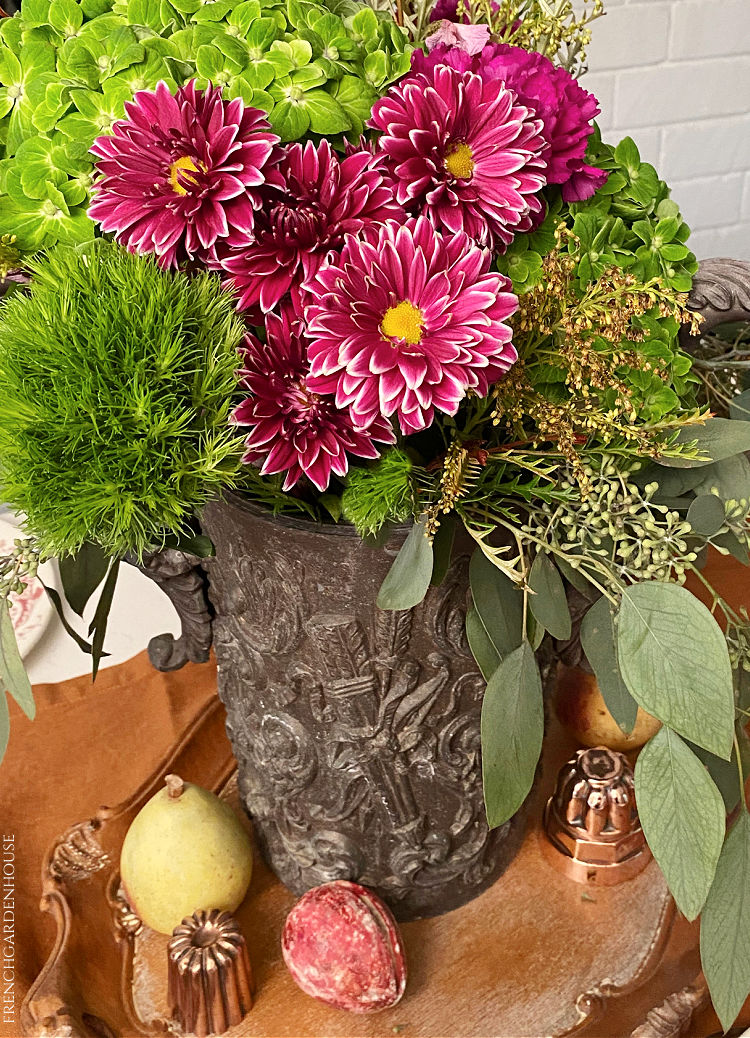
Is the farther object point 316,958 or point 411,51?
point 316,958

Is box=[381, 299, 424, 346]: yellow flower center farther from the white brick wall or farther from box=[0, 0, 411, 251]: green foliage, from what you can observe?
the white brick wall

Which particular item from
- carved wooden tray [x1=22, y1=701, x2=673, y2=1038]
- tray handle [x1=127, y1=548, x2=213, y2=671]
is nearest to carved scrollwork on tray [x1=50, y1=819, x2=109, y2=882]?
carved wooden tray [x1=22, y1=701, x2=673, y2=1038]

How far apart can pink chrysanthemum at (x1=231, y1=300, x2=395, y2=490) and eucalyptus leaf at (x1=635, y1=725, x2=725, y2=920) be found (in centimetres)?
15

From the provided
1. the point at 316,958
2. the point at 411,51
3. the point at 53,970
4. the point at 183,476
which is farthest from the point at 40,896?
the point at 411,51

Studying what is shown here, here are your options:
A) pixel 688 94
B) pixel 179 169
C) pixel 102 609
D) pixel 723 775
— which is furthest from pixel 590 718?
→ pixel 688 94

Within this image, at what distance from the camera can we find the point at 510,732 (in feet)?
1.19

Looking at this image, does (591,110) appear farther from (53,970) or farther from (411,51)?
(53,970)

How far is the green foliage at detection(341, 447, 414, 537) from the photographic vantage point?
1.11 ft

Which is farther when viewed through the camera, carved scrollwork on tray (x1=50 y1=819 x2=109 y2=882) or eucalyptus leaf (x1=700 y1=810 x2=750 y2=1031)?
carved scrollwork on tray (x1=50 y1=819 x2=109 y2=882)

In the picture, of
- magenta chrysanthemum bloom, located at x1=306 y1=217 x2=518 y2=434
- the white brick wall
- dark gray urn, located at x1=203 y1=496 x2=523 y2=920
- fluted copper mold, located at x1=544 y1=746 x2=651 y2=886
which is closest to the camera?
magenta chrysanthemum bloom, located at x1=306 y1=217 x2=518 y2=434

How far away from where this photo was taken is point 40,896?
1.73 feet

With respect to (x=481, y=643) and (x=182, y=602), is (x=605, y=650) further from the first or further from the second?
(x=182, y=602)

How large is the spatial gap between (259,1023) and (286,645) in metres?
0.20

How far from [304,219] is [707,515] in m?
0.18
